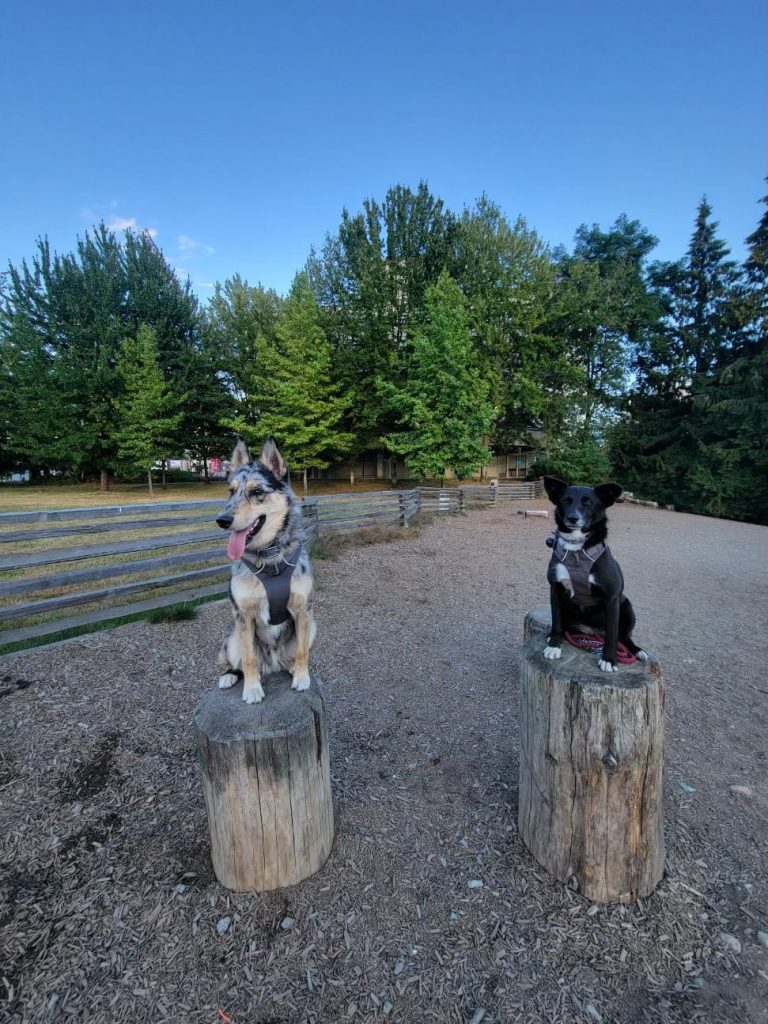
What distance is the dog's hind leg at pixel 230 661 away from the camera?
261cm

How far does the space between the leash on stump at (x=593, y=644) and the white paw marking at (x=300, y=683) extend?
164 centimetres

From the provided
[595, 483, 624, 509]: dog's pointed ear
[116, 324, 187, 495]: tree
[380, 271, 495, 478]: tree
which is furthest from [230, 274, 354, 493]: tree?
[595, 483, 624, 509]: dog's pointed ear

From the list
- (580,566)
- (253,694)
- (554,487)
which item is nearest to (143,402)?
(253,694)

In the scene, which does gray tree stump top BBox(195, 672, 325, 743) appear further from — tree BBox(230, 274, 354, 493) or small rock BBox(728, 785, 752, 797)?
tree BBox(230, 274, 354, 493)

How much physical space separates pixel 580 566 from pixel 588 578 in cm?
8

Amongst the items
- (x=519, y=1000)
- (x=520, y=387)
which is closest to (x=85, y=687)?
(x=519, y=1000)

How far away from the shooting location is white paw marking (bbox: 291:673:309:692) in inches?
100

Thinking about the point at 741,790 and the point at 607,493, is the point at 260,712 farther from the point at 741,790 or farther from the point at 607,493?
the point at 741,790

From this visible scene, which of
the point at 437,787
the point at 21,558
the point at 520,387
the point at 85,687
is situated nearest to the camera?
the point at 437,787

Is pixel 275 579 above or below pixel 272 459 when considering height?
below

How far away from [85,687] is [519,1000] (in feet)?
14.2

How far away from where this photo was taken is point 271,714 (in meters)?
2.30

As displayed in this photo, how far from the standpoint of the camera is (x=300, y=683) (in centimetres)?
255

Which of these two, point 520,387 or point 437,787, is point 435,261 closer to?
point 520,387
